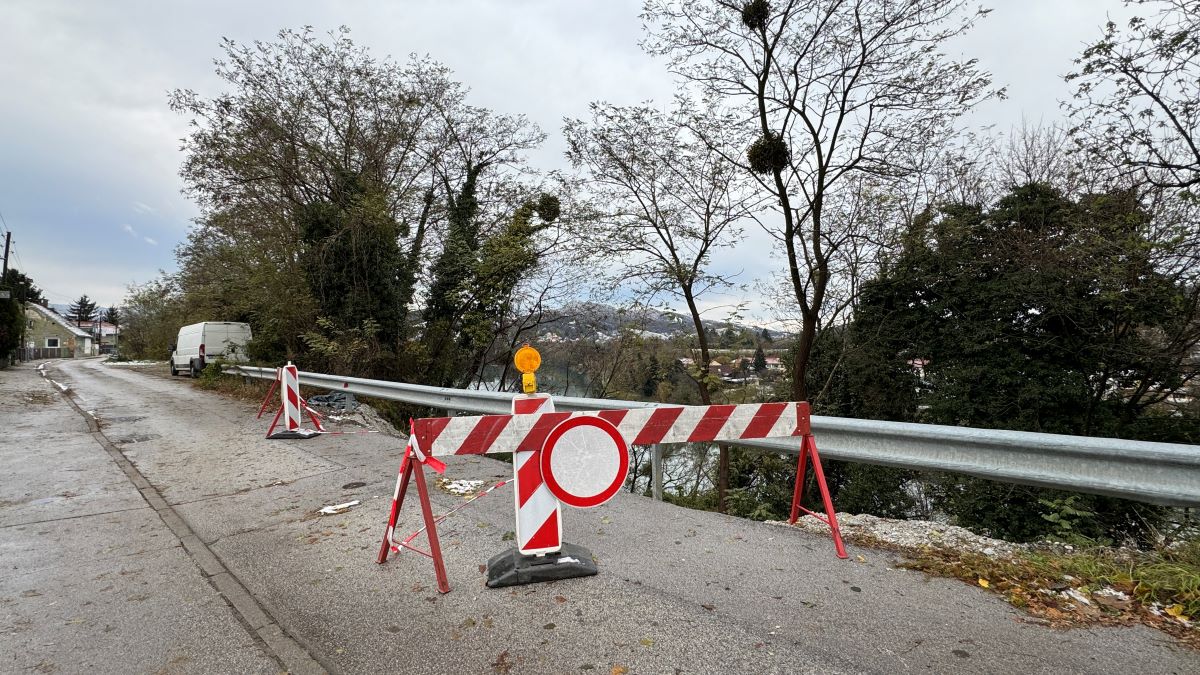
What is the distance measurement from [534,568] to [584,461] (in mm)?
638

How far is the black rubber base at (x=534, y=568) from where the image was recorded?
3205 millimetres

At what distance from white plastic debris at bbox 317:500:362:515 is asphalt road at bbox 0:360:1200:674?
0.10 meters

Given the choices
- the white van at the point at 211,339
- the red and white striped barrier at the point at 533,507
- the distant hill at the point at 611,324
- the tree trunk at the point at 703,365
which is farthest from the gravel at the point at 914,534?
the white van at the point at 211,339

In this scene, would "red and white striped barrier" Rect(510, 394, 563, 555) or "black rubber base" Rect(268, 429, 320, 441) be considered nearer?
"red and white striped barrier" Rect(510, 394, 563, 555)

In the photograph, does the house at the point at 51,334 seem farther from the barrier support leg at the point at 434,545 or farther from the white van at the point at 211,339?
the barrier support leg at the point at 434,545

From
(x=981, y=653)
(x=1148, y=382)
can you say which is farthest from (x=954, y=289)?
(x=981, y=653)

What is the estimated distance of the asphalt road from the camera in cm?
247

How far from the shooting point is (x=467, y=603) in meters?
3.02

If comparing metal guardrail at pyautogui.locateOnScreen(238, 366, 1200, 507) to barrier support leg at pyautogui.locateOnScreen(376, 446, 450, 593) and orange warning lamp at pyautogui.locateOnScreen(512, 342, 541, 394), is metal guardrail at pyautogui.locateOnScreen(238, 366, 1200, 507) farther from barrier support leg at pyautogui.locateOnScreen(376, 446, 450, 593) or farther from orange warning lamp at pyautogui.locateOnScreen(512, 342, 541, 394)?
barrier support leg at pyautogui.locateOnScreen(376, 446, 450, 593)

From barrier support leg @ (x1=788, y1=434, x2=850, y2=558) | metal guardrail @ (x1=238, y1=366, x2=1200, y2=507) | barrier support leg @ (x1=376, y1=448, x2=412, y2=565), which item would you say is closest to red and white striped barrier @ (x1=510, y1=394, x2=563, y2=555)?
barrier support leg @ (x1=376, y1=448, x2=412, y2=565)

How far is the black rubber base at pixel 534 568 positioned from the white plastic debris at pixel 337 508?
198 cm

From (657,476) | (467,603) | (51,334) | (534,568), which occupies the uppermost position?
(51,334)

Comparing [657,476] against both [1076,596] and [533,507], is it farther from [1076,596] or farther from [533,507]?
[1076,596]

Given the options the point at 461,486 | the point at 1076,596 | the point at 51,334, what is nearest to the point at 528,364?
the point at 461,486
